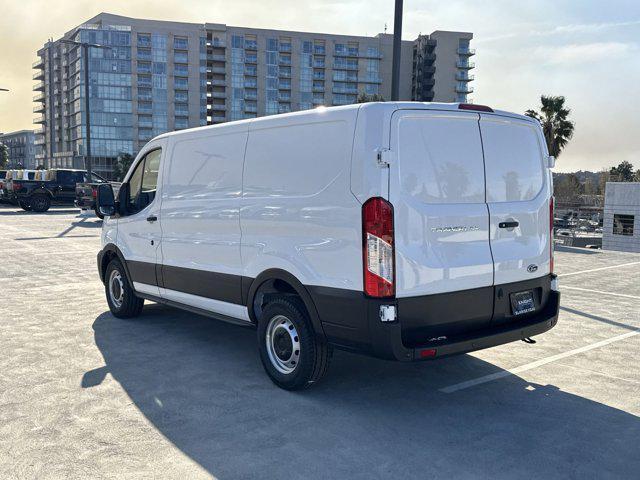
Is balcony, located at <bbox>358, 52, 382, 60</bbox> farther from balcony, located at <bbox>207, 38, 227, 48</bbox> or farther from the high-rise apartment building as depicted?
balcony, located at <bbox>207, 38, 227, 48</bbox>

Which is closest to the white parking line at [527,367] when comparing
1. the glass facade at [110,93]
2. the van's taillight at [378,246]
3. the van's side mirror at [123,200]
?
the van's taillight at [378,246]

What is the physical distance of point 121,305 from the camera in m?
7.07

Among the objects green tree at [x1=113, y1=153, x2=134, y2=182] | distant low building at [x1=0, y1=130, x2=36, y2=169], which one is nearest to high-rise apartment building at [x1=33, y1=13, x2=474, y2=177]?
green tree at [x1=113, y1=153, x2=134, y2=182]

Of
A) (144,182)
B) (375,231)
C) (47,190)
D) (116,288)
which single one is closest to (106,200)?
(144,182)

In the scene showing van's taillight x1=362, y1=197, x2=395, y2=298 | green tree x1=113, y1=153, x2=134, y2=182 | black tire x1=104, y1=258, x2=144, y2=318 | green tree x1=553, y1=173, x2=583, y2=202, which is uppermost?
green tree x1=113, y1=153, x2=134, y2=182

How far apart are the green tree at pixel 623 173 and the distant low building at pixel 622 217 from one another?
54132mm

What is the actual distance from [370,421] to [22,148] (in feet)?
621

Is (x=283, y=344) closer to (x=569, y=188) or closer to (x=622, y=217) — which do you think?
(x=622, y=217)

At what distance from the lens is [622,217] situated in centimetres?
2680

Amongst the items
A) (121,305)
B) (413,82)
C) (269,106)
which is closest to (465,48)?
(413,82)

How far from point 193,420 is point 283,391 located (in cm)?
83

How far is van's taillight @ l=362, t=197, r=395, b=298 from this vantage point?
12.3 feet

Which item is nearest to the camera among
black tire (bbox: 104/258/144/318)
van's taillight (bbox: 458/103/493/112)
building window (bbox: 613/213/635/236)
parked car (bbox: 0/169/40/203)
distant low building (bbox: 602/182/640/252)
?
van's taillight (bbox: 458/103/493/112)

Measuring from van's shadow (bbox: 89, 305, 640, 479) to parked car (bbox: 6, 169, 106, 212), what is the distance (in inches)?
993
